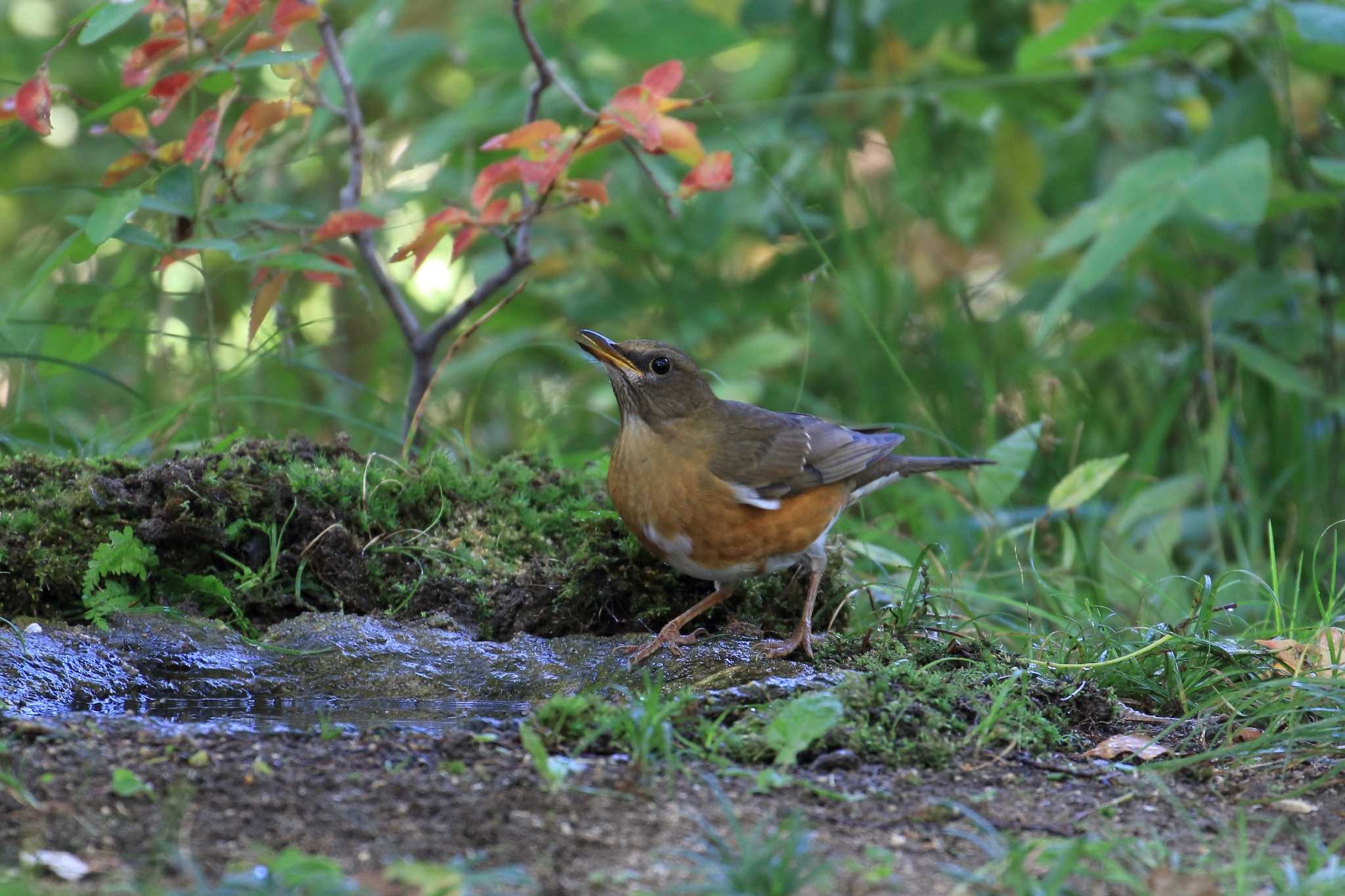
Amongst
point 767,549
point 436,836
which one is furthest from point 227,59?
point 436,836

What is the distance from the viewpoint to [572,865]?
2.64 metres

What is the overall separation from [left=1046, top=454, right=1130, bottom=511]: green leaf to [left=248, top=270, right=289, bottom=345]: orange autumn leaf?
2.97 metres

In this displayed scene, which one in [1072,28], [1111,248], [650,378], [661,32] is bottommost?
[650,378]

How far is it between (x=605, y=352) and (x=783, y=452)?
729 mm

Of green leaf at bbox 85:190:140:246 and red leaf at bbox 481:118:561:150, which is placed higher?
red leaf at bbox 481:118:561:150

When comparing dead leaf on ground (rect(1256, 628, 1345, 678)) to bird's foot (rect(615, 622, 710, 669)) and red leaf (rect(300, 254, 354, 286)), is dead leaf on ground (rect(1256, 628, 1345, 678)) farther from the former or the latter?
red leaf (rect(300, 254, 354, 286))

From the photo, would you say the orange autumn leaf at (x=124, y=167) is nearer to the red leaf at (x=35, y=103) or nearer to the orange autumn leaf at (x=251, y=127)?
the orange autumn leaf at (x=251, y=127)

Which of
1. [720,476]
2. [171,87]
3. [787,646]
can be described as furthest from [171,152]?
[787,646]

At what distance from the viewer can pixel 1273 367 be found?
20.3 feet

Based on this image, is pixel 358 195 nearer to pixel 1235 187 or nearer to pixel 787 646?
pixel 787 646

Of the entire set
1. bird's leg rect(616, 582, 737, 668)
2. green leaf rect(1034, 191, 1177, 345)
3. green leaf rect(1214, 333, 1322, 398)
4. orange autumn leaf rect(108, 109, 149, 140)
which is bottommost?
bird's leg rect(616, 582, 737, 668)

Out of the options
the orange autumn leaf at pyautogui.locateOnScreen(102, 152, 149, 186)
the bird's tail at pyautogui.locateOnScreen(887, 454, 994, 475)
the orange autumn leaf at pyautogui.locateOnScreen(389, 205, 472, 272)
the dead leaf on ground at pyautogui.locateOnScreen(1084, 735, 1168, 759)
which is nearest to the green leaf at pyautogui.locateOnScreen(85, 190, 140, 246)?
the orange autumn leaf at pyautogui.locateOnScreen(102, 152, 149, 186)

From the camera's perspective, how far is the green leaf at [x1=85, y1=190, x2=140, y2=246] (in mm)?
4250

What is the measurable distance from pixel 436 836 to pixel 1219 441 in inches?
179
